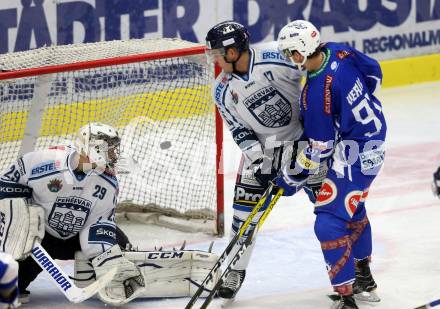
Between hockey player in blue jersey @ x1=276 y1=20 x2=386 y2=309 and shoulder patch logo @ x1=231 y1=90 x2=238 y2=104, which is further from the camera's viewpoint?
shoulder patch logo @ x1=231 y1=90 x2=238 y2=104

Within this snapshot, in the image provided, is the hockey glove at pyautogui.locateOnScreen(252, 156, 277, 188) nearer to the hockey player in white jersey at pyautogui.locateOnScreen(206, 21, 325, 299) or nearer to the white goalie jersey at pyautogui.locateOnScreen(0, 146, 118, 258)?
the hockey player in white jersey at pyautogui.locateOnScreen(206, 21, 325, 299)

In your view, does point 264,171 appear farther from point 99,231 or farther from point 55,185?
point 55,185

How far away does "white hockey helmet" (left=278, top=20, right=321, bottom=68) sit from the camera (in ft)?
15.2

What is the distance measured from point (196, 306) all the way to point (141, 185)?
138 cm

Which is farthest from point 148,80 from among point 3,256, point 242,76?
point 3,256

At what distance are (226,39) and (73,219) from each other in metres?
0.97

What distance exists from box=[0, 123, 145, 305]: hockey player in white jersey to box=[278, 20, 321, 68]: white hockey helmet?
79cm

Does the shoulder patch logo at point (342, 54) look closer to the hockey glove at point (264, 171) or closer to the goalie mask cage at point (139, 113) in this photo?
the hockey glove at point (264, 171)

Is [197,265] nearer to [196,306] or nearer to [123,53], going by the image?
[196,306]

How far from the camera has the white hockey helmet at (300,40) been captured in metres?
4.62

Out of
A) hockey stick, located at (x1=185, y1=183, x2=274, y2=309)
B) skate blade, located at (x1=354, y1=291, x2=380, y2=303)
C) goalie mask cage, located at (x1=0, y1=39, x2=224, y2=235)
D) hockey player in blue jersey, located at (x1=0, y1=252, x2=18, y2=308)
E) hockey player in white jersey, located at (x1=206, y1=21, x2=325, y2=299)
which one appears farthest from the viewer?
goalie mask cage, located at (x1=0, y1=39, x2=224, y2=235)

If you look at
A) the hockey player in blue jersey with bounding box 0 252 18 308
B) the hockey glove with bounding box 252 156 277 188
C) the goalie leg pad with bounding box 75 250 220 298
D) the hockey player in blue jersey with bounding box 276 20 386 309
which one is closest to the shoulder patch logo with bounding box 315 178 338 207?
the hockey player in blue jersey with bounding box 276 20 386 309

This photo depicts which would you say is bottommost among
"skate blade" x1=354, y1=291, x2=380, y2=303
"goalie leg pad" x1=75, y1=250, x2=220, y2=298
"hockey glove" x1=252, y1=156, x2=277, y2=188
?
"skate blade" x1=354, y1=291, x2=380, y2=303

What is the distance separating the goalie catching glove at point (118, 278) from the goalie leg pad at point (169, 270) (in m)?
0.08
